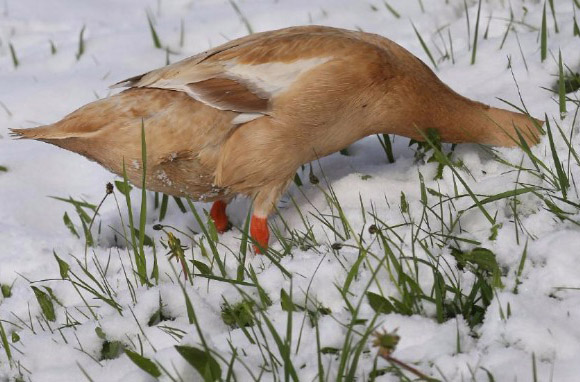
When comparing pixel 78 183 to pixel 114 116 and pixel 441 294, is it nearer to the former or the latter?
pixel 114 116

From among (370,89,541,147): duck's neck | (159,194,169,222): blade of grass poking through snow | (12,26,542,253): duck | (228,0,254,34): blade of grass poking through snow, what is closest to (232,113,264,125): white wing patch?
(12,26,542,253): duck

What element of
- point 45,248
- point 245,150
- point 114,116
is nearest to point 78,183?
point 45,248

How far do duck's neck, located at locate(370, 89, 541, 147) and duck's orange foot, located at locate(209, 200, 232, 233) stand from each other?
1.00 m

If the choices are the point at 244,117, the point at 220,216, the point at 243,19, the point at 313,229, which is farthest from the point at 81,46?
the point at 313,229

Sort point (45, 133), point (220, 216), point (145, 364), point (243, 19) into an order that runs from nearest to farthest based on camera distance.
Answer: point (145, 364)
point (45, 133)
point (220, 216)
point (243, 19)

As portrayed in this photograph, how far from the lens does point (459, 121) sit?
13.9 ft

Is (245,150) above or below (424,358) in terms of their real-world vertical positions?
above

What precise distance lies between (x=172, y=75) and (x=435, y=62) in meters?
2.09

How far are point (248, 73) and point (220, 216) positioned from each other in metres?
0.99

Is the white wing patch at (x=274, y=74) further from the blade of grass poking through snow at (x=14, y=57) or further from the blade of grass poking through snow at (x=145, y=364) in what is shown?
the blade of grass poking through snow at (x=14, y=57)

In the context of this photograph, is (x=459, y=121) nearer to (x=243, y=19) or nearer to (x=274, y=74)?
(x=274, y=74)

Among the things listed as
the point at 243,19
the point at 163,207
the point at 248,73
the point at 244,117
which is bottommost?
the point at 163,207

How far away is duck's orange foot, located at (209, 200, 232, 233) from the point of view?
4.59m

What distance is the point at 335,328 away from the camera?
259 centimetres
